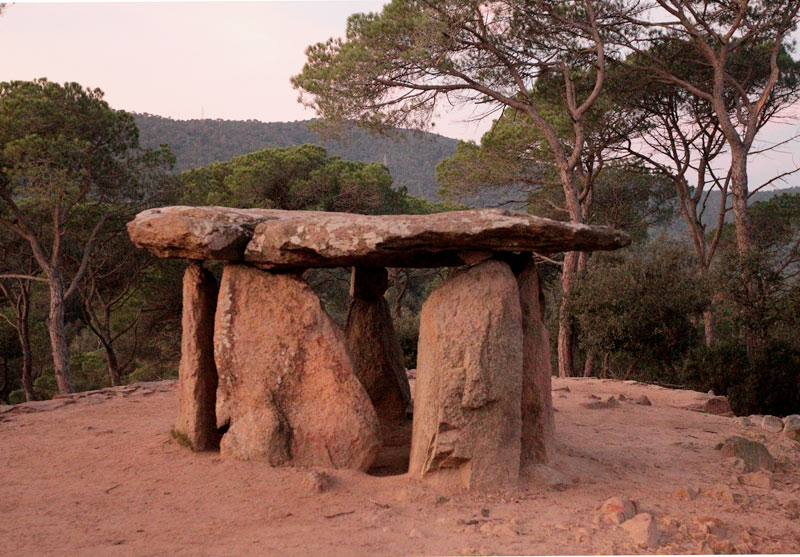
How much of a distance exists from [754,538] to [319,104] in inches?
531

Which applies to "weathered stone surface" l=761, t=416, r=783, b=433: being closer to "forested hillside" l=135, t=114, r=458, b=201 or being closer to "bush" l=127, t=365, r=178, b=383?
"bush" l=127, t=365, r=178, b=383

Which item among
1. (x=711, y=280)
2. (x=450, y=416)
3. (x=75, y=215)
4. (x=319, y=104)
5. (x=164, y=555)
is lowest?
(x=164, y=555)

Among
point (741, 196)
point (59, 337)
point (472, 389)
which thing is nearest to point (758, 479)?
point (472, 389)

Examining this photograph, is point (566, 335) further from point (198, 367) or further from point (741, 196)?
point (198, 367)

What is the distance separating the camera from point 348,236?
662cm

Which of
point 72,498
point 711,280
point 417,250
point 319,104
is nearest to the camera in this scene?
point 72,498

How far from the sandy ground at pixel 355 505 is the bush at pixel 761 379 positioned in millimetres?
5517

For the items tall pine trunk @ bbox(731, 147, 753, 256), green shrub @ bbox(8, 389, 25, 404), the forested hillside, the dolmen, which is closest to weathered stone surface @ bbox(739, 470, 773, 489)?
the dolmen

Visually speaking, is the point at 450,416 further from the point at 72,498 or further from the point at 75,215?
the point at 75,215

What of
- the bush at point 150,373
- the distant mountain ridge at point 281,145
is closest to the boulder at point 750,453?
the bush at point 150,373

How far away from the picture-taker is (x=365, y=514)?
568cm

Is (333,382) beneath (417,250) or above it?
beneath

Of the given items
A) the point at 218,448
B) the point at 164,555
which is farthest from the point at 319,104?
the point at 164,555

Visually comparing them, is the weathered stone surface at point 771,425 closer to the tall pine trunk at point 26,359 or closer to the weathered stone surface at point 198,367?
the weathered stone surface at point 198,367
